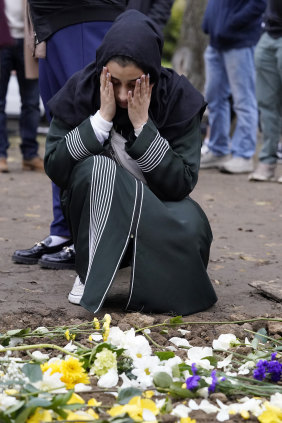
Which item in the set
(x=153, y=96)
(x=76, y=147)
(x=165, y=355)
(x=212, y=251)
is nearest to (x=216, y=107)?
(x=212, y=251)

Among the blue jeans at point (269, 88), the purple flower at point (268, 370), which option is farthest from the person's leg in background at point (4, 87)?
the purple flower at point (268, 370)

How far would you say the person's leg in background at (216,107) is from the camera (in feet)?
29.8

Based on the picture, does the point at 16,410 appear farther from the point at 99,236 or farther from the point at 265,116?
the point at 265,116

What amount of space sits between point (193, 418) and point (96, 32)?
2.74 meters

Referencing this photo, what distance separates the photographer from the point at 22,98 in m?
8.71

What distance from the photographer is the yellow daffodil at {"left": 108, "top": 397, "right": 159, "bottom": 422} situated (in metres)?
2.51

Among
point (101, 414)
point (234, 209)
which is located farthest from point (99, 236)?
point (234, 209)

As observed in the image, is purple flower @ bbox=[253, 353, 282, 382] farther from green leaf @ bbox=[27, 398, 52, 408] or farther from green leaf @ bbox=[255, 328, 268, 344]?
green leaf @ bbox=[27, 398, 52, 408]

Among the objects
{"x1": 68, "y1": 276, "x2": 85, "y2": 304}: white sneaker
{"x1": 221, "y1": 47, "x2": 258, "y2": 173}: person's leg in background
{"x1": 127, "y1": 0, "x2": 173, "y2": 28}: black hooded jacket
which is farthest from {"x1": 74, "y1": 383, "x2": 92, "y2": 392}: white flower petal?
{"x1": 221, "y1": 47, "x2": 258, "y2": 173}: person's leg in background

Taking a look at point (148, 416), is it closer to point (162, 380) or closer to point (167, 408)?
point (167, 408)

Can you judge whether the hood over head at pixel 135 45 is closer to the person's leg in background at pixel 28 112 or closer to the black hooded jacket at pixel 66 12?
the black hooded jacket at pixel 66 12

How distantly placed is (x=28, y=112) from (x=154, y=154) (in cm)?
496

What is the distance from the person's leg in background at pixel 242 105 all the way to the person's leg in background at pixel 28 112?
192cm

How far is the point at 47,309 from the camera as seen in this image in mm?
3957
